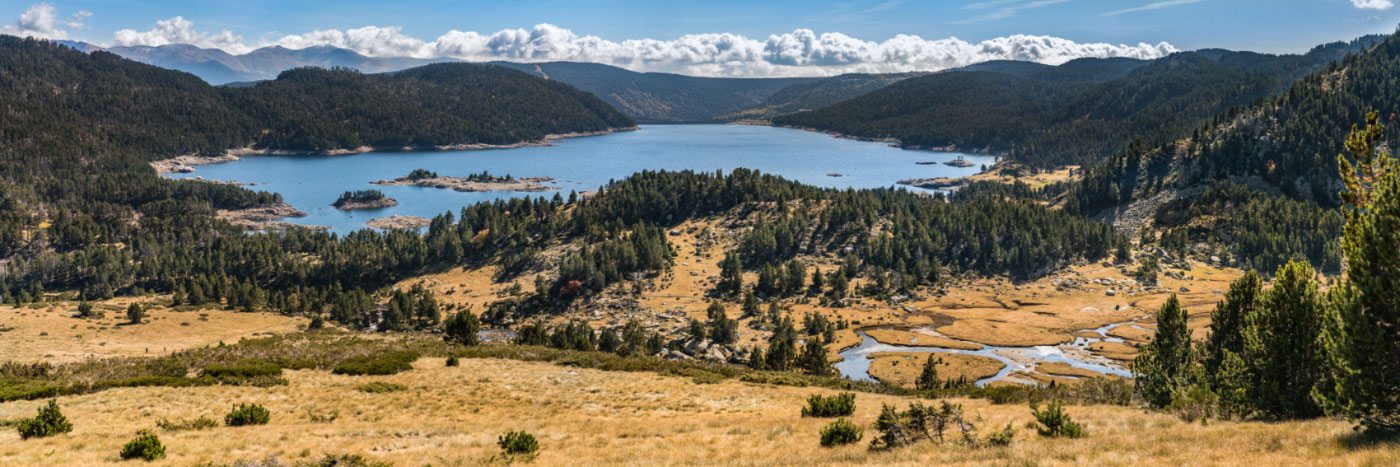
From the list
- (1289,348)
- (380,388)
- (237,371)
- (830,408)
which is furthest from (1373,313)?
(237,371)

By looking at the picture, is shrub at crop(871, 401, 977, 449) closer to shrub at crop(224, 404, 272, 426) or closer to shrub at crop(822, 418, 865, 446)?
shrub at crop(822, 418, 865, 446)

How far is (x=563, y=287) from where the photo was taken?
139m

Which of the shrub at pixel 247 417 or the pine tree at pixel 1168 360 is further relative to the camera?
the pine tree at pixel 1168 360

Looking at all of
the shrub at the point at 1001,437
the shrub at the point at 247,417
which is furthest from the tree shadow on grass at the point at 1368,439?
the shrub at the point at 247,417

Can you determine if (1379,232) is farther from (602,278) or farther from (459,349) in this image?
(602,278)

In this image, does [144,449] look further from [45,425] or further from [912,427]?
[912,427]

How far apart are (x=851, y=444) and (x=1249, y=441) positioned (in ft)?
44.1

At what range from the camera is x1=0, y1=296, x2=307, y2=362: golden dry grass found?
7256 centimetres

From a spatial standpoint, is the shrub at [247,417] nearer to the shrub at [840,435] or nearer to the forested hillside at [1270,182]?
the shrub at [840,435]

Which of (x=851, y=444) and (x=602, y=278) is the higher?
(x=851, y=444)

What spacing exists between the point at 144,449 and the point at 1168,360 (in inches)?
1878

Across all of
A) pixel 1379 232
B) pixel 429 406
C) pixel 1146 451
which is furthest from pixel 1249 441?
pixel 429 406

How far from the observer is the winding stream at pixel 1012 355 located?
91625 mm

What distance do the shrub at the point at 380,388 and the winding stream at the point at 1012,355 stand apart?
192 feet
